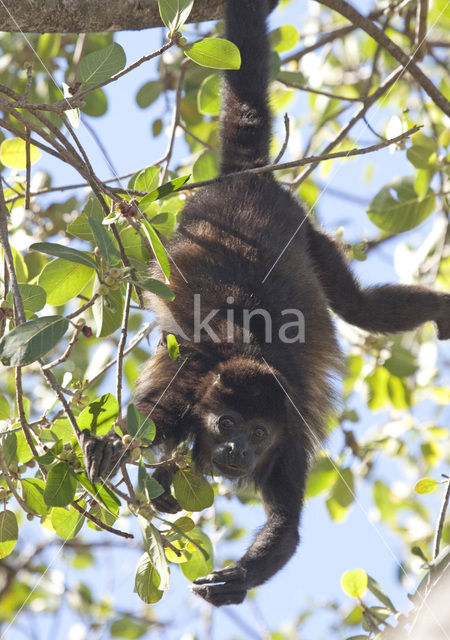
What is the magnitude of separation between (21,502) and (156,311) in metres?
1.22

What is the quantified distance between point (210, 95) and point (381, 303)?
1370 mm

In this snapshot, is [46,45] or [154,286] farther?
[46,45]

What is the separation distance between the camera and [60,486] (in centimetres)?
215

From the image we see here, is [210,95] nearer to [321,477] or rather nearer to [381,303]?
[381,303]

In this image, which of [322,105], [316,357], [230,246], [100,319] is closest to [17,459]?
[100,319]

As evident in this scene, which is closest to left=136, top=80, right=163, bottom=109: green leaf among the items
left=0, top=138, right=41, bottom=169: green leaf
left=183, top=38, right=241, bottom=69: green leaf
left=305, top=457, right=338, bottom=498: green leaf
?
left=0, top=138, right=41, bottom=169: green leaf

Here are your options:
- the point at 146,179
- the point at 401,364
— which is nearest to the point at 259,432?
the point at 401,364

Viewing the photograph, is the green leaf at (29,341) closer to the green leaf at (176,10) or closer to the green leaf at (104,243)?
the green leaf at (104,243)

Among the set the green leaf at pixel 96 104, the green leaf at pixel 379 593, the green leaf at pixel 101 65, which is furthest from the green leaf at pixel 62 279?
the green leaf at pixel 96 104

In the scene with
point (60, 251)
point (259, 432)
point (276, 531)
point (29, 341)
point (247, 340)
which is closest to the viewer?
point (29, 341)

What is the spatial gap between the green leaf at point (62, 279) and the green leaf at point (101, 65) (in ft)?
2.00

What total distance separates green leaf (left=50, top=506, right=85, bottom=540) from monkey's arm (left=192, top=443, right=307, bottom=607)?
868 millimetres

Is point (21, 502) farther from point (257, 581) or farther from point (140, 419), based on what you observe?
point (257, 581)

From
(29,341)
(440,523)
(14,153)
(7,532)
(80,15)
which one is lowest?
(7,532)
